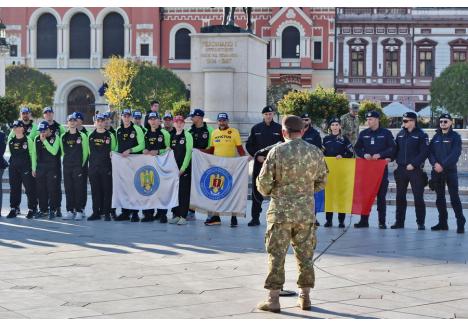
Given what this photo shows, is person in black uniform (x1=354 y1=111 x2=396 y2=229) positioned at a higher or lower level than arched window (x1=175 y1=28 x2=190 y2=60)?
lower

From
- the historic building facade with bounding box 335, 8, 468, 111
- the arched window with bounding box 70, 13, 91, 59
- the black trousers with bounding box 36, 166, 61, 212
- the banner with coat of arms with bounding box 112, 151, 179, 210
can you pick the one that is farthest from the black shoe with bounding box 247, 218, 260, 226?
the arched window with bounding box 70, 13, 91, 59

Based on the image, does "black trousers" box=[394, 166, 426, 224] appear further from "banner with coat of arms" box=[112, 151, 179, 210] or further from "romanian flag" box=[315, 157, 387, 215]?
"banner with coat of arms" box=[112, 151, 179, 210]

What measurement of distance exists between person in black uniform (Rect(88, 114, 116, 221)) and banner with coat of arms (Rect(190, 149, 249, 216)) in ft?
4.63

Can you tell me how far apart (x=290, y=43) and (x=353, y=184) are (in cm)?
6362

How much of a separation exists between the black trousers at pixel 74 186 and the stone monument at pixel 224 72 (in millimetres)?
8459

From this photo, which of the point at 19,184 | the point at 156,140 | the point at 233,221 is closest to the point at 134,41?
the point at 19,184

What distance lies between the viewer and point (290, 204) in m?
9.00

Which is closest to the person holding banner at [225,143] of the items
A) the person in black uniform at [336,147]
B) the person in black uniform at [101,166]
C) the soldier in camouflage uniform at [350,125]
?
the person in black uniform at [336,147]

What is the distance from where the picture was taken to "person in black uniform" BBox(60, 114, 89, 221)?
55.7 feet

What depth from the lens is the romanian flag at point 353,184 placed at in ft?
51.3

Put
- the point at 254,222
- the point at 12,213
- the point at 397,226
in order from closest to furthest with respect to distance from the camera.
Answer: the point at 397,226 < the point at 254,222 < the point at 12,213

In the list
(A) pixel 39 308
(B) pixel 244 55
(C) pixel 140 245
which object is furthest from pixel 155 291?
(B) pixel 244 55

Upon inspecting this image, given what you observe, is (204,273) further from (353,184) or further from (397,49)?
(397,49)

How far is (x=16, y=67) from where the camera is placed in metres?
73.2
